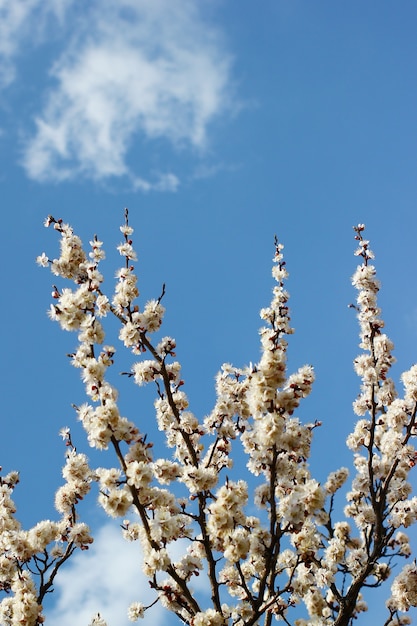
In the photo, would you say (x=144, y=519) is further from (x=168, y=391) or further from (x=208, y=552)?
(x=168, y=391)

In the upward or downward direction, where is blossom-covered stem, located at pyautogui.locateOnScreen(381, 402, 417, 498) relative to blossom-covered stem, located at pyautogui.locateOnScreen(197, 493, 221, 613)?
upward

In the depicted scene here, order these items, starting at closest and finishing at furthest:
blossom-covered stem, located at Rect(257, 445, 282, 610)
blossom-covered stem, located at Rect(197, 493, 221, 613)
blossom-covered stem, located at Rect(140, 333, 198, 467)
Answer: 1. blossom-covered stem, located at Rect(257, 445, 282, 610)
2. blossom-covered stem, located at Rect(197, 493, 221, 613)
3. blossom-covered stem, located at Rect(140, 333, 198, 467)

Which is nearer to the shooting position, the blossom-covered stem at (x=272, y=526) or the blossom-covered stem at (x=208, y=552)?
the blossom-covered stem at (x=272, y=526)

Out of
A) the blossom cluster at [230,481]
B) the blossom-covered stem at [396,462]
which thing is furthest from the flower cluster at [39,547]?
the blossom-covered stem at [396,462]

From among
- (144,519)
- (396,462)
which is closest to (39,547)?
(144,519)

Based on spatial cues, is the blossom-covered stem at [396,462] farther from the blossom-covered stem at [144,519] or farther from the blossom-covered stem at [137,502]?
the blossom-covered stem at [137,502]

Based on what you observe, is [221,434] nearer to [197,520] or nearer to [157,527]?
[197,520]

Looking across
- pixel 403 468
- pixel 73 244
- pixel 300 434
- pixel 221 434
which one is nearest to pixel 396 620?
pixel 403 468

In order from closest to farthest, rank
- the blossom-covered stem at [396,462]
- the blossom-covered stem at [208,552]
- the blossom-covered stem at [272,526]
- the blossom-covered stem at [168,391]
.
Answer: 1. the blossom-covered stem at [272,526]
2. the blossom-covered stem at [208,552]
3. the blossom-covered stem at [168,391]
4. the blossom-covered stem at [396,462]

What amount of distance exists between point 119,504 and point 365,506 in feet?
17.6

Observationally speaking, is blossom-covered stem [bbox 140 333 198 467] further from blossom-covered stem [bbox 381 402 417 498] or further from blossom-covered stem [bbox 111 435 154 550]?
blossom-covered stem [bbox 381 402 417 498]

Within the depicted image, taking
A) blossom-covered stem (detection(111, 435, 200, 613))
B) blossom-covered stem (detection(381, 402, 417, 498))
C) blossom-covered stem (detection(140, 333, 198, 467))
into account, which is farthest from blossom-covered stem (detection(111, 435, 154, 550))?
blossom-covered stem (detection(381, 402, 417, 498))

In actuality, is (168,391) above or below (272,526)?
above

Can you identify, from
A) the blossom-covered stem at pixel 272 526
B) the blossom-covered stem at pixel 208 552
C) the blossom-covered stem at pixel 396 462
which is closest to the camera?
the blossom-covered stem at pixel 272 526
